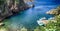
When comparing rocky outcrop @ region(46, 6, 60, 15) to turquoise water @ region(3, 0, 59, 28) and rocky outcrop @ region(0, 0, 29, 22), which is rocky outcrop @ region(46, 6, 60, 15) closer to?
turquoise water @ region(3, 0, 59, 28)

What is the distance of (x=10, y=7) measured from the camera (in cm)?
392

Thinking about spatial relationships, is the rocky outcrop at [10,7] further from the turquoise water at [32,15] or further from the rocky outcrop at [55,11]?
the rocky outcrop at [55,11]

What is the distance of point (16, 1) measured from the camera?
A: 397cm

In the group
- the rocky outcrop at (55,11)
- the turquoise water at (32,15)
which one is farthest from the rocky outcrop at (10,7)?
the rocky outcrop at (55,11)

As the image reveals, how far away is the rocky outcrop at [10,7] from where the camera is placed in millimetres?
3893

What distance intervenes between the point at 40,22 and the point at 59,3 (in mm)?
503

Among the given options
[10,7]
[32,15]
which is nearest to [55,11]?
[32,15]

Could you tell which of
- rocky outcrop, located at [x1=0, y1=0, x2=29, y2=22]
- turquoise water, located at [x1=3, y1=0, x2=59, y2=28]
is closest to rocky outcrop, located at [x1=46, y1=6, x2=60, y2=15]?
turquoise water, located at [x1=3, y1=0, x2=59, y2=28]

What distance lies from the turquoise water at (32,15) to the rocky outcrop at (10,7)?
88 millimetres

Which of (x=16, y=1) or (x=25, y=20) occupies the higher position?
(x=16, y=1)

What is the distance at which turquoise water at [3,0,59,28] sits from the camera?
384 centimetres

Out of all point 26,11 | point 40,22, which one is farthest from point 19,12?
point 40,22

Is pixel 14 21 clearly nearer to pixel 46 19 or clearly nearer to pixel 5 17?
pixel 5 17

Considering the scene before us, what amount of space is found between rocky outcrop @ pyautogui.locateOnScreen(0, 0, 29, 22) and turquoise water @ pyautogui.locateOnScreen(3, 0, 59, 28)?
0.29ft
